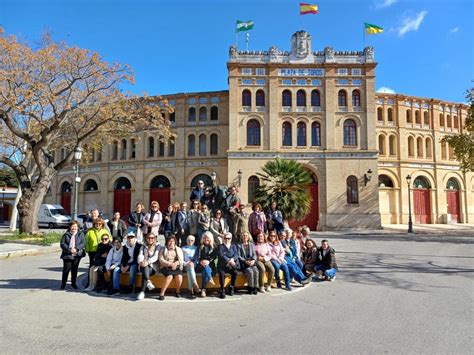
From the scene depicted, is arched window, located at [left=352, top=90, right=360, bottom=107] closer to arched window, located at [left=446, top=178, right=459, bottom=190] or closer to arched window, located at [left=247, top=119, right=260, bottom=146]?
arched window, located at [left=247, top=119, right=260, bottom=146]

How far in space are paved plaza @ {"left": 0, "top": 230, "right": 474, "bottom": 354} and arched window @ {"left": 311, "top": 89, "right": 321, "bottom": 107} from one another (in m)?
21.4

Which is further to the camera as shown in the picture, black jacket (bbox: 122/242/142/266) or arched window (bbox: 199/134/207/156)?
arched window (bbox: 199/134/207/156)

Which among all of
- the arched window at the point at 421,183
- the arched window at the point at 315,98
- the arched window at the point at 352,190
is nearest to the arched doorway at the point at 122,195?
the arched window at the point at 315,98

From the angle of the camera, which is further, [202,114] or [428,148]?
[428,148]

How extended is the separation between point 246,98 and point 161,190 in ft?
35.6

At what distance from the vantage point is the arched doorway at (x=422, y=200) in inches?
1254

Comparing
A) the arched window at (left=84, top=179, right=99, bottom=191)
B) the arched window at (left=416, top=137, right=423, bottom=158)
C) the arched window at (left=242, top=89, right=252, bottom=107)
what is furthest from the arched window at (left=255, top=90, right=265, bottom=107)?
the arched window at (left=84, top=179, right=99, bottom=191)

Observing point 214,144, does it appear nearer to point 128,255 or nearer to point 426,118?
point 426,118

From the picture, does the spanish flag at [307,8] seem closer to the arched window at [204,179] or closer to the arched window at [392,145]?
the arched window at [392,145]

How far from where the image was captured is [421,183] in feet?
107

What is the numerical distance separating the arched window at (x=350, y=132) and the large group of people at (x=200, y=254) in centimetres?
2036

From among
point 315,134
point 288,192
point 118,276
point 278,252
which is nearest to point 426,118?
point 315,134

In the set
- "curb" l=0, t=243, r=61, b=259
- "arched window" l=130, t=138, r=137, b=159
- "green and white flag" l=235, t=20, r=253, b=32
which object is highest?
"green and white flag" l=235, t=20, r=253, b=32

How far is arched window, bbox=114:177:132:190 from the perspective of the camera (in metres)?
32.8
